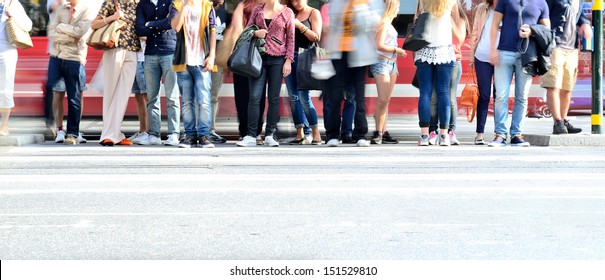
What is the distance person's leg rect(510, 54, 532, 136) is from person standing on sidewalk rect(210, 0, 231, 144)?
3464 millimetres

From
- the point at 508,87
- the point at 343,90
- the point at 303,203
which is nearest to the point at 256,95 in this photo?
the point at 343,90

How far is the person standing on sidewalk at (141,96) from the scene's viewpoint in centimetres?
1445

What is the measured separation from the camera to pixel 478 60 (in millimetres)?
13711

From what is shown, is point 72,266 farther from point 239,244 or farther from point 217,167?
point 217,167

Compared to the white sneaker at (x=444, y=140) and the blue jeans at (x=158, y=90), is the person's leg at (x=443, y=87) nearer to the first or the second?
the white sneaker at (x=444, y=140)

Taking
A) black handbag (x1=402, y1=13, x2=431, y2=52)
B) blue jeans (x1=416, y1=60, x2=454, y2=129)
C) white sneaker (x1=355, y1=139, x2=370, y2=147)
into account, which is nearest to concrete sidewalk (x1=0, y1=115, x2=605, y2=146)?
blue jeans (x1=416, y1=60, x2=454, y2=129)

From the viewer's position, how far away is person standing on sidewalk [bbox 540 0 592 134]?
45.7 ft

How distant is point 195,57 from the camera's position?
13.3 metres

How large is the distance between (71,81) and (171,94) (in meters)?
1.28

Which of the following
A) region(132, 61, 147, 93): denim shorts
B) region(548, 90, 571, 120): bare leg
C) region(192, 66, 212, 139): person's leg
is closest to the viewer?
region(192, 66, 212, 139): person's leg

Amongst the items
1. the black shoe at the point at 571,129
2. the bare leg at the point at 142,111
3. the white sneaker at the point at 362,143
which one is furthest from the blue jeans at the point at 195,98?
the black shoe at the point at 571,129

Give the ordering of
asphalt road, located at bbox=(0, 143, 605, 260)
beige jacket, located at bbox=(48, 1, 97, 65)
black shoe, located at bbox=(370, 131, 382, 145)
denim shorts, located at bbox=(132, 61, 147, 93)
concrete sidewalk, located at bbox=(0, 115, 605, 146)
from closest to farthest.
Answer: asphalt road, located at bbox=(0, 143, 605, 260)
black shoe, located at bbox=(370, 131, 382, 145)
beige jacket, located at bbox=(48, 1, 97, 65)
denim shorts, located at bbox=(132, 61, 147, 93)
concrete sidewalk, located at bbox=(0, 115, 605, 146)

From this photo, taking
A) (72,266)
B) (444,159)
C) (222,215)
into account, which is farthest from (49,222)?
(444,159)

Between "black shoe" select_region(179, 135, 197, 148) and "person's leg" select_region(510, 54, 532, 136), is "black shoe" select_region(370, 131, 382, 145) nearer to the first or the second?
"person's leg" select_region(510, 54, 532, 136)
